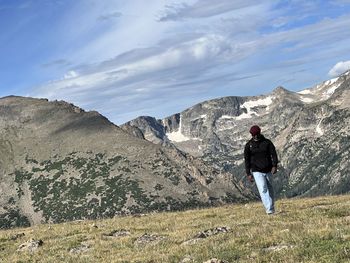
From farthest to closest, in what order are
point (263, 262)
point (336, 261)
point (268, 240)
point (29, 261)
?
point (29, 261)
point (268, 240)
point (263, 262)
point (336, 261)

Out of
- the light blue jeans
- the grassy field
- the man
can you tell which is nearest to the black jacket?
the man

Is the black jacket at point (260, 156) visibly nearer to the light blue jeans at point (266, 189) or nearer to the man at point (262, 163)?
the man at point (262, 163)

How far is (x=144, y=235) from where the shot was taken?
68.0 feet

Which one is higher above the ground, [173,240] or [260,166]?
[260,166]

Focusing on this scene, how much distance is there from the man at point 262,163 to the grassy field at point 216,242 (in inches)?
50.4

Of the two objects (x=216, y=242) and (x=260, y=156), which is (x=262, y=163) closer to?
(x=260, y=156)

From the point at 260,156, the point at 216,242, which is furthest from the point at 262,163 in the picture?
the point at 216,242

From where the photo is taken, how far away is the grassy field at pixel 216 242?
13.7 m

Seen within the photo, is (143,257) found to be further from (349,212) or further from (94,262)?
(349,212)

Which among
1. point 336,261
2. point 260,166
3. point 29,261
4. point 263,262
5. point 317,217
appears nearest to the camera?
point 336,261

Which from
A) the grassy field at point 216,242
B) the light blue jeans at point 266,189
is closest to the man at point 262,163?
the light blue jeans at point 266,189

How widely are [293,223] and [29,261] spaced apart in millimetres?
9576

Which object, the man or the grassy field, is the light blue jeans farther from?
the grassy field

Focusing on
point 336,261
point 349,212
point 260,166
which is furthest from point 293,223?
point 336,261
